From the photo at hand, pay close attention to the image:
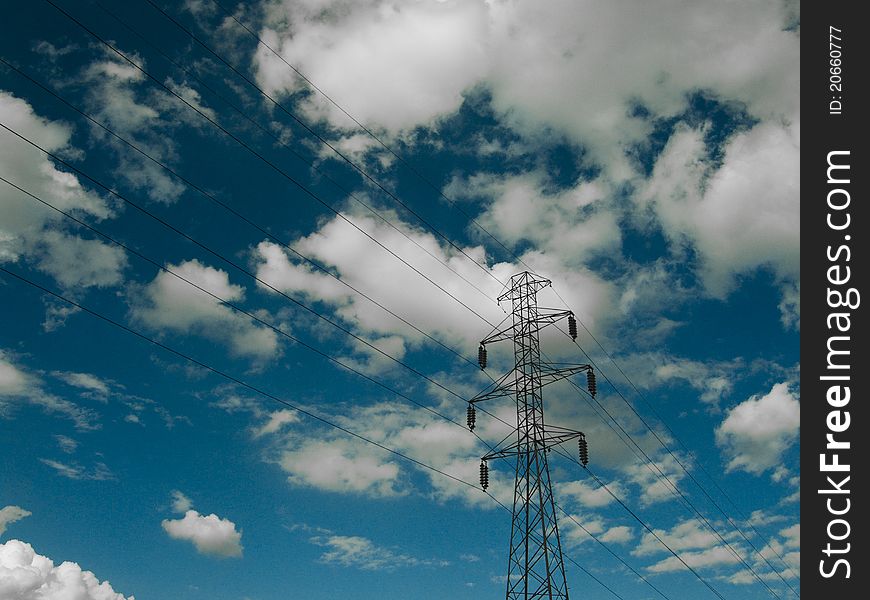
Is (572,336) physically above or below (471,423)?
above

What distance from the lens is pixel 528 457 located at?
35.8 metres

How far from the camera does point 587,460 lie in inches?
1451
